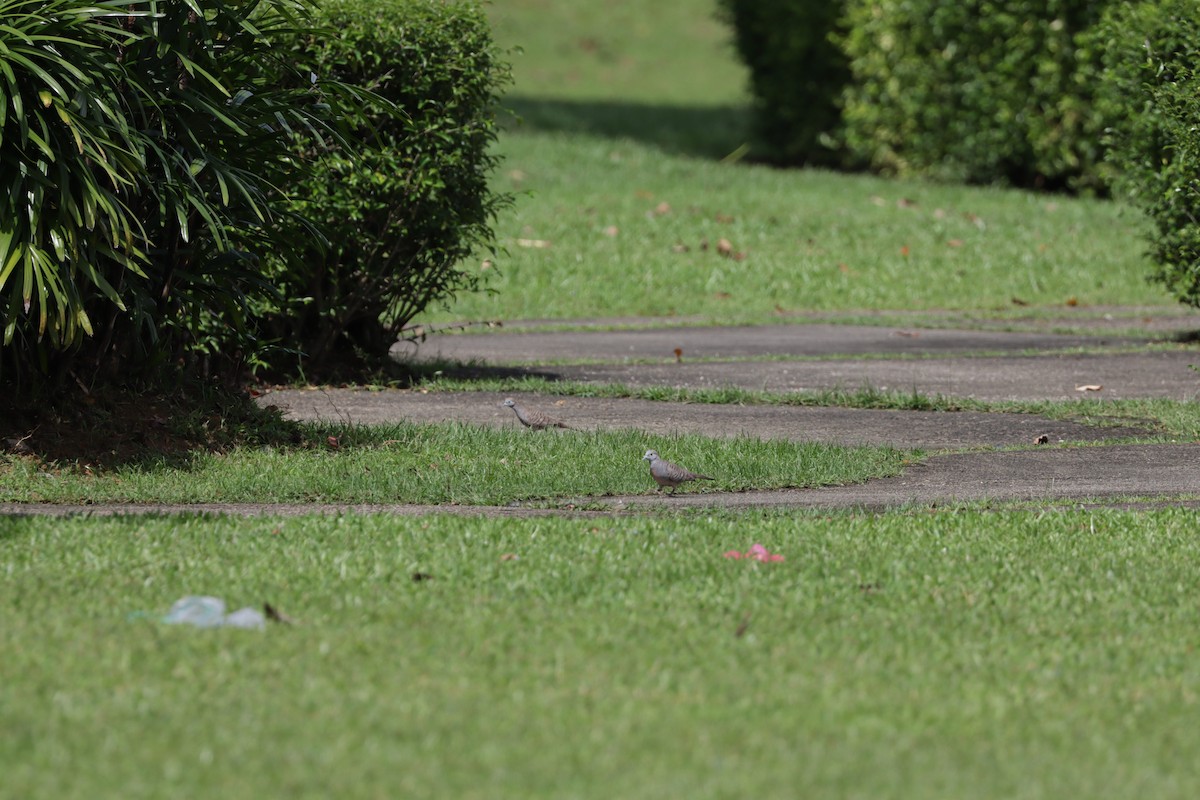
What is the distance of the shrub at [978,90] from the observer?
63.6ft

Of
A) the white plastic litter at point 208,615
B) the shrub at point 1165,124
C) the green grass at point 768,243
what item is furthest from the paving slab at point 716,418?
the green grass at point 768,243

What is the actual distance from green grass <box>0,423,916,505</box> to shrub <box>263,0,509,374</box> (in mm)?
1842

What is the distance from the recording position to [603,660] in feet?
16.5

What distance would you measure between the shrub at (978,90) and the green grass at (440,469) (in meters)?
11.8

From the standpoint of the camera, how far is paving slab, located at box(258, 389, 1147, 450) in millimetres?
9211

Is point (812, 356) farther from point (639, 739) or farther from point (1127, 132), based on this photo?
point (639, 739)

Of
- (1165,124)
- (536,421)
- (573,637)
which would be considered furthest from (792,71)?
(573,637)

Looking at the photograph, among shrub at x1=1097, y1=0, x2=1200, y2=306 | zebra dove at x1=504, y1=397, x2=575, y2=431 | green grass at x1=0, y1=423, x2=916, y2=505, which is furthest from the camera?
shrub at x1=1097, y1=0, x2=1200, y2=306

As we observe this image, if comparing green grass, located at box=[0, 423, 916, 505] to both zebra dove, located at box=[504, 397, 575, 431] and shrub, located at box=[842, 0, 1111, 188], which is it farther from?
shrub, located at box=[842, 0, 1111, 188]

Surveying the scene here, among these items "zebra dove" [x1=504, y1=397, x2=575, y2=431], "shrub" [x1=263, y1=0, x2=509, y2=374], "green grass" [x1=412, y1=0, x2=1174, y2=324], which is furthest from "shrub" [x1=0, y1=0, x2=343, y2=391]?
"green grass" [x1=412, y1=0, x2=1174, y2=324]

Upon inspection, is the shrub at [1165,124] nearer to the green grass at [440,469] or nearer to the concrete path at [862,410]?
the concrete path at [862,410]

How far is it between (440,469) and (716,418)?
2.35 metres

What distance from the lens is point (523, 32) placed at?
43094 millimetres

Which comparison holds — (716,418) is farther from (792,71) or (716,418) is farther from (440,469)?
(792,71)
